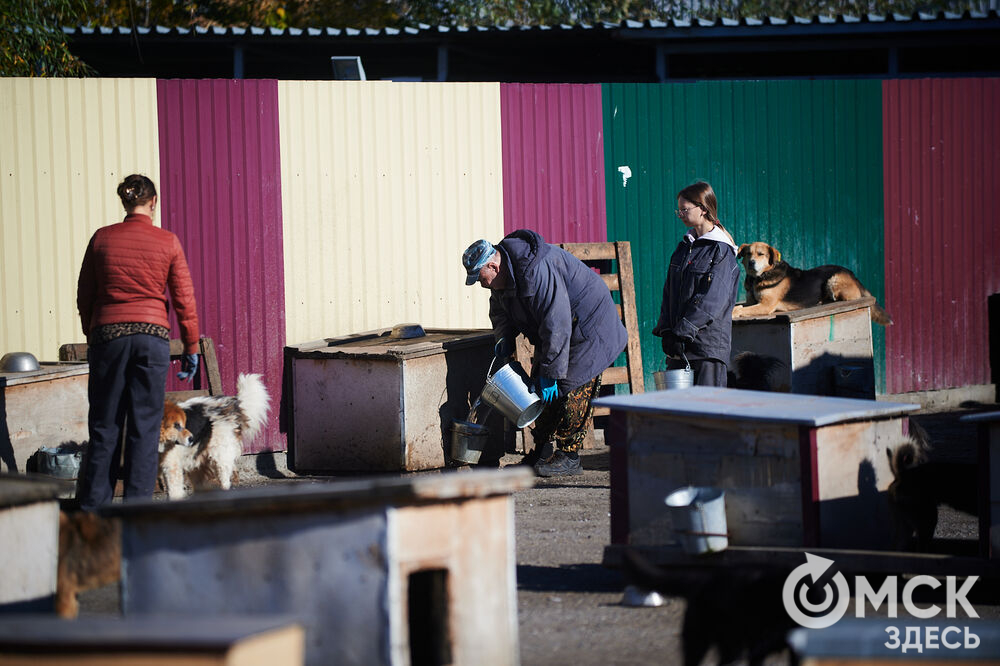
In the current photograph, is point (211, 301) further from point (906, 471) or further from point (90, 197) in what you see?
point (906, 471)

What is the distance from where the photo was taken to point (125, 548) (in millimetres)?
3410

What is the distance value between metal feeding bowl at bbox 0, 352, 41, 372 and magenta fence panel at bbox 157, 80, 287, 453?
1.24 m

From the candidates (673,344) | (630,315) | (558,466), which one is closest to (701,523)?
(673,344)

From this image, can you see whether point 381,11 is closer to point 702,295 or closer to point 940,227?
point 940,227

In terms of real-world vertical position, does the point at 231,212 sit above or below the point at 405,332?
above

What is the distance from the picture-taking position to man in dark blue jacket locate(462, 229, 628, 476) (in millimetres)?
7215

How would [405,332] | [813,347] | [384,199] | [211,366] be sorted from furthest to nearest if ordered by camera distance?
[384,199]
[405,332]
[211,366]
[813,347]

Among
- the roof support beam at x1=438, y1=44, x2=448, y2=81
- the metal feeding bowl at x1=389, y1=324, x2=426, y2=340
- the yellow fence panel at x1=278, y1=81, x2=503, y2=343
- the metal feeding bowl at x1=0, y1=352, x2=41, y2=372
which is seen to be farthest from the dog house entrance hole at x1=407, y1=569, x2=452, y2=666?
the roof support beam at x1=438, y1=44, x2=448, y2=81

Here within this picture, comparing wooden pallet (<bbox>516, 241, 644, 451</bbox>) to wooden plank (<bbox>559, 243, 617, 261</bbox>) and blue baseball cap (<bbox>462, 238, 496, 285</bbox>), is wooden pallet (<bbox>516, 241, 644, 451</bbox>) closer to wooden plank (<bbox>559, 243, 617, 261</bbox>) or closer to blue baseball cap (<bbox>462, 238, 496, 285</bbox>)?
wooden plank (<bbox>559, 243, 617, 261</bbox>)

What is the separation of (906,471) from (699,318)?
197 centimetres

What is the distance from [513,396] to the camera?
23.7 ft

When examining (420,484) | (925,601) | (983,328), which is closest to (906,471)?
(925,601)

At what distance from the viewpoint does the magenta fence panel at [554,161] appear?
941 centimetres

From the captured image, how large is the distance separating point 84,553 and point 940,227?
8912mm
